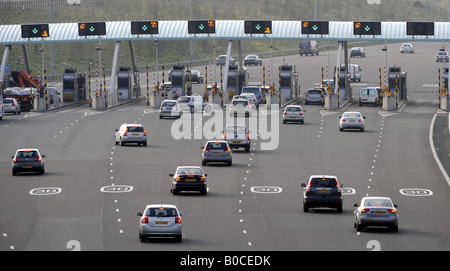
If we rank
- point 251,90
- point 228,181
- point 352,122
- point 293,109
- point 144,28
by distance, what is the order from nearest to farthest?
point 228,181
point 352,122
point 293,109
point 251,90
point 144,28

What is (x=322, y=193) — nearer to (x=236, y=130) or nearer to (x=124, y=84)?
(x=236, y=130)

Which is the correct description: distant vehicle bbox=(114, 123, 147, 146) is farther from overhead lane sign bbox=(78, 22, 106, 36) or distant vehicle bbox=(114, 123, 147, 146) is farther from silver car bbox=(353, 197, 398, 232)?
overhead lane sign bbox=(78, 22, 106, 36)

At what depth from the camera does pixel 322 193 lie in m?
42.9

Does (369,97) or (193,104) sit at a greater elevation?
(369,97)

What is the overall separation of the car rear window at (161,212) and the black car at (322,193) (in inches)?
325

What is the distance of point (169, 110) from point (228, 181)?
27.1 meters

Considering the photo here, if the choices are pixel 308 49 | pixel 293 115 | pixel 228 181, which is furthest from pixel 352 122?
pixel 308 49

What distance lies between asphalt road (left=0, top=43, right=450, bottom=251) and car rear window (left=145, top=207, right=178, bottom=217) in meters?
0.95

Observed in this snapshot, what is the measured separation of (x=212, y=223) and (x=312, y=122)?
36866 mm

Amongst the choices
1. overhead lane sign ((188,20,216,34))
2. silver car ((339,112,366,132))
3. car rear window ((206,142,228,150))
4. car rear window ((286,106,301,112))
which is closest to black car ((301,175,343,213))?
car rear window ((206,142,228,150))

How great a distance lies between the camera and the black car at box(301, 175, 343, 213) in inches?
1689

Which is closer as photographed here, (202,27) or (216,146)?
(216,146)

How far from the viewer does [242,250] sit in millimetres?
34344
